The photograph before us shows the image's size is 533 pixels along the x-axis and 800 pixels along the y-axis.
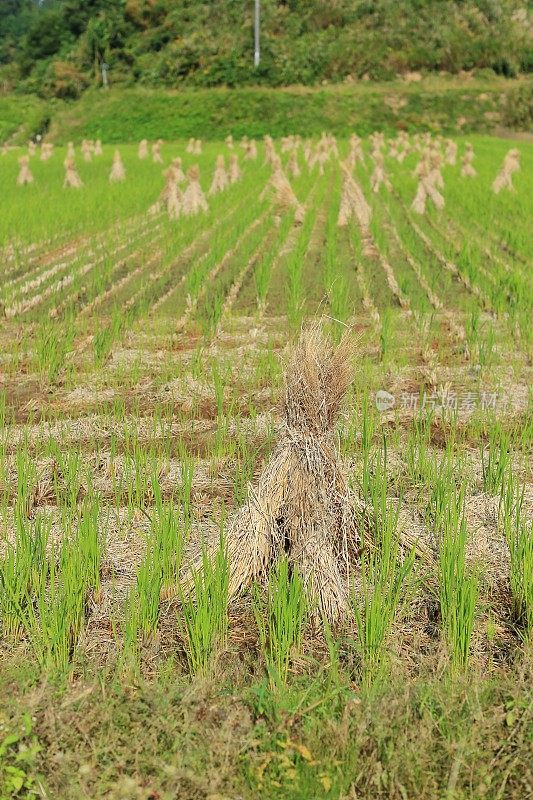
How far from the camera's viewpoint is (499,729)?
2490 millimetres

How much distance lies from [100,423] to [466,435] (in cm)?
179

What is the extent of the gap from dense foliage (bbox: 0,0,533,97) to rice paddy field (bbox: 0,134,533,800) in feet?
106

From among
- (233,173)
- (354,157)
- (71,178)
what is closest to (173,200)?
(71,178)

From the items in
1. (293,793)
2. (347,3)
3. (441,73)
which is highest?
(347,3)

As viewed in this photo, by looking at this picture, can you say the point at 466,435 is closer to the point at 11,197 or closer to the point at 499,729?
the point at 499,729

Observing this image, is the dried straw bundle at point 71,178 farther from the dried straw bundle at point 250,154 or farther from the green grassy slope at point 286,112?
the green grassy slope at point 286,112

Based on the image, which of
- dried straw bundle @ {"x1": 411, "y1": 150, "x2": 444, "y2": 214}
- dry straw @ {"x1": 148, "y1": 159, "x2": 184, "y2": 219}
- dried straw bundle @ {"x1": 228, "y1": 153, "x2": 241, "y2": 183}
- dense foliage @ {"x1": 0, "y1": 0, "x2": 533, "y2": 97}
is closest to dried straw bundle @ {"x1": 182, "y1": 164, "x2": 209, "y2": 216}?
dry straw @ {"x1": 148, "y1": 159, "x2": 184, "y2": 219}

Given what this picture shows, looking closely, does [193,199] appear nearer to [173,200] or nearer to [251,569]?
[173,200]

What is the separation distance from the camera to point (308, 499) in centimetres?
313

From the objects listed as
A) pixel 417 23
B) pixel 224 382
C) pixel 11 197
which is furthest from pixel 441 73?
pixel 224 382

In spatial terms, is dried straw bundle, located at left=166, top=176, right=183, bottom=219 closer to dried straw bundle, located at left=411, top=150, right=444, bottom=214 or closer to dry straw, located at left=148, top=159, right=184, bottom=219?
dry straw, located at left=148, top=159, right=184, bottom=219

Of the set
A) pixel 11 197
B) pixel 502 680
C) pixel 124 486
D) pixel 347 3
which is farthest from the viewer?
pixel 347 3

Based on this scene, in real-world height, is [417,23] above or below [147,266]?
above

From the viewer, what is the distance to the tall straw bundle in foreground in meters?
3.05
